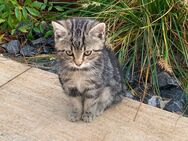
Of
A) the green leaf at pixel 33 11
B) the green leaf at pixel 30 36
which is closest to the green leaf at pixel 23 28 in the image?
the green leaf at pixel 30 36

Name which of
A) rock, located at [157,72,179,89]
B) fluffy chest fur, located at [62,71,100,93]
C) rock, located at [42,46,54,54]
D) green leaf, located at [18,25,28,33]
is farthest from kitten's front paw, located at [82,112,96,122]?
green leaf, located at [18,25,28,33]

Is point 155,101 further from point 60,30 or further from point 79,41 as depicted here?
point 60,30

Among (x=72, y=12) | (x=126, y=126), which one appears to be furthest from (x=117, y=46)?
(x=126, y=126)

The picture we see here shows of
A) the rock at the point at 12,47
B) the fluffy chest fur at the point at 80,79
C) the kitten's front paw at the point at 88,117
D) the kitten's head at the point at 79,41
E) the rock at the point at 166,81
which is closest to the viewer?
the kitten's head at the point at 79,41

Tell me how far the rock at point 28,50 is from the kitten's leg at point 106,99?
141cm

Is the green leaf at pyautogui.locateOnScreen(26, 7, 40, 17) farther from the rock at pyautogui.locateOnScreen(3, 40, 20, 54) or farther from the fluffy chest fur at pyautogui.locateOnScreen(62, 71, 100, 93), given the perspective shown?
the fluffy chest fur at pyautogui.locateOnScreen(62, 71, 100, 93)

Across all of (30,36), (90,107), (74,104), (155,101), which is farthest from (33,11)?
(155,101)

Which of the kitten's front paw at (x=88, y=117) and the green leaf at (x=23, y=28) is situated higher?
the green leaf at (x=23, y=28)

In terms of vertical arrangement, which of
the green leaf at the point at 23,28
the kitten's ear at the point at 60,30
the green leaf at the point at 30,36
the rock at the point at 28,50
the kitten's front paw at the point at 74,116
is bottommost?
the kitten's front paw at the point at 74,116

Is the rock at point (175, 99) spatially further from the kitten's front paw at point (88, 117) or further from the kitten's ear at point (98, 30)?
the kitten's ear at point (98, 30)

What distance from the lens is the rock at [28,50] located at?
4.97m

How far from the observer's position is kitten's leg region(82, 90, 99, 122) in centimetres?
370

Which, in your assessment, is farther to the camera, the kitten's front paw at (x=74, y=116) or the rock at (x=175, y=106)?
the rock at (x=175, y=106)

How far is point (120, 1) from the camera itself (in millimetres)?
4766
